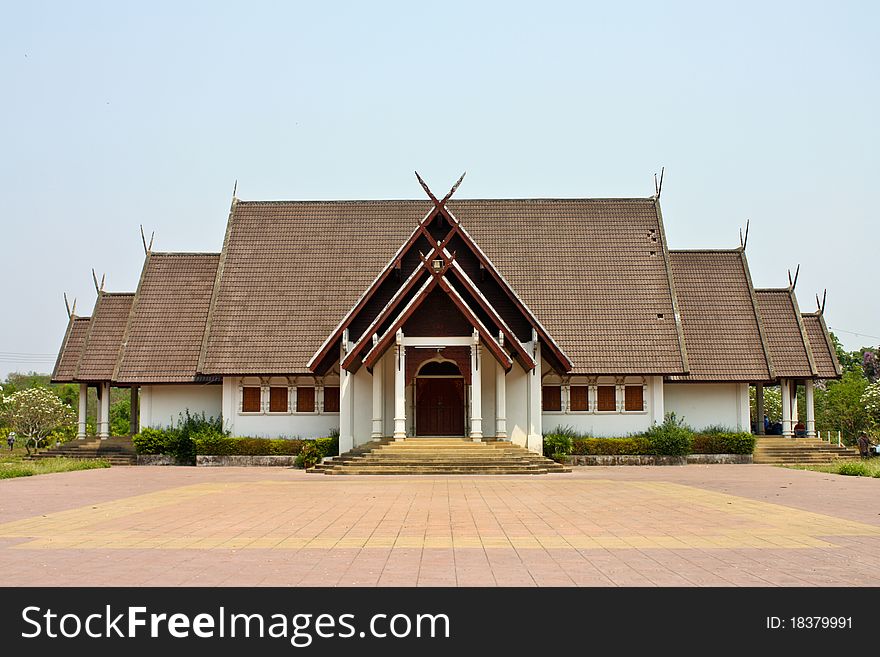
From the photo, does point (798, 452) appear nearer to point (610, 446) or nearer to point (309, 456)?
point (610, 446)

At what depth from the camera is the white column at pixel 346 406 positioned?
1235 inches

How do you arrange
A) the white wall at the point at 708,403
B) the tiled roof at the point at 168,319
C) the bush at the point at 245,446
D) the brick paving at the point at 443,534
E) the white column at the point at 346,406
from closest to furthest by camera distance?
1. the brick paving at the point at 443,534
2. the white column at the point at 346,406
3. the bush at the point at 245,446
4. the tiled roof at the point at 168,319
5. the white wall at the point at 708,403

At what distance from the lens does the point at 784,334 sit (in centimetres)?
3781

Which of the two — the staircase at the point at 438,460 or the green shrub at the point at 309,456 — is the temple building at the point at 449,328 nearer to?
the green shrub at the point at 309,456

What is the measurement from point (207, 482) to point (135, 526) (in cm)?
1124

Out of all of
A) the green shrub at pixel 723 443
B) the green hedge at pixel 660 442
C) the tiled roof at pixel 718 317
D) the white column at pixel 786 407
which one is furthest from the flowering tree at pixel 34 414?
the white column at pixel 786 407

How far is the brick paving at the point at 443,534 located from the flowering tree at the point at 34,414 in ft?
79.7

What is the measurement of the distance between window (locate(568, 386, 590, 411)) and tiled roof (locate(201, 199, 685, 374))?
52.9 inches

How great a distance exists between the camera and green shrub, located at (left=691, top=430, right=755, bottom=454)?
34.3 metres

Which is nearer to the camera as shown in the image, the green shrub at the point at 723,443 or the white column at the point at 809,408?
the green shrub at the point at 723,443

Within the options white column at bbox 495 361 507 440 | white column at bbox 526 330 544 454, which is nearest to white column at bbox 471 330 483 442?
white column at bbox 495 361 507 440

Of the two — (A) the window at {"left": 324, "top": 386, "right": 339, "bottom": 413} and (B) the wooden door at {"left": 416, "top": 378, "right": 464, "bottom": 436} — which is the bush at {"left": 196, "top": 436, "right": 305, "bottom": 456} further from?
(B) the wooden door at {"left": 416, "top": 378, "right": 464, "bottom": 436}

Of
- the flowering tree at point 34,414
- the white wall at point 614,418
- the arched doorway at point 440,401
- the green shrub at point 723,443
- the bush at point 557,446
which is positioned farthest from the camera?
the flowering tree at point 34,414
